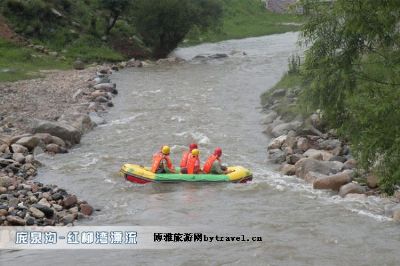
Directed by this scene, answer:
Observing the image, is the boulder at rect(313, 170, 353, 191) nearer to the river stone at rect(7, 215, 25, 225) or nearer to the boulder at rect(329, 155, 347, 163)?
the boulder at rect(329, 155, 347, 163)

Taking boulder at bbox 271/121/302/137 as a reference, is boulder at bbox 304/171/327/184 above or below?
below

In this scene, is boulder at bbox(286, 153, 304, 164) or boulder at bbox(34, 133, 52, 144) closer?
boulder at bbox(286, 153, 304, 164)

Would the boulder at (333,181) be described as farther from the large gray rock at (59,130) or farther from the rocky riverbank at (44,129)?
the large gray rock at (59,130)

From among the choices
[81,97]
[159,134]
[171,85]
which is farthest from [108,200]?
[171,85]

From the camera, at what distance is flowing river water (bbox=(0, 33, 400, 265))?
1087cm

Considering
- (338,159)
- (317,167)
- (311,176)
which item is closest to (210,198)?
(311,176)

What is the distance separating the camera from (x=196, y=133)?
71.2ft

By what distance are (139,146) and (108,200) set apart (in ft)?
18.3

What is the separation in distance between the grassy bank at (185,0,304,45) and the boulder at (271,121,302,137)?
2810cm

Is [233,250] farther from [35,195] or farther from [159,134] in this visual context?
[159,134]

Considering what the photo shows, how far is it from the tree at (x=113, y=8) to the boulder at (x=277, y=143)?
23008 millimetres

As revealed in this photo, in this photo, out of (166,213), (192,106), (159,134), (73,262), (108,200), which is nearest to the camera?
(73,262)

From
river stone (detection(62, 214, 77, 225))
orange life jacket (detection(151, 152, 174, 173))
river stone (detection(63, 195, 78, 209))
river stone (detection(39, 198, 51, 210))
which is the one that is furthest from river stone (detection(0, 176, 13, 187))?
orange life jacket (detection(151, 152, 174, 173))

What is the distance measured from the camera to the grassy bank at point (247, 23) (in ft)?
177
